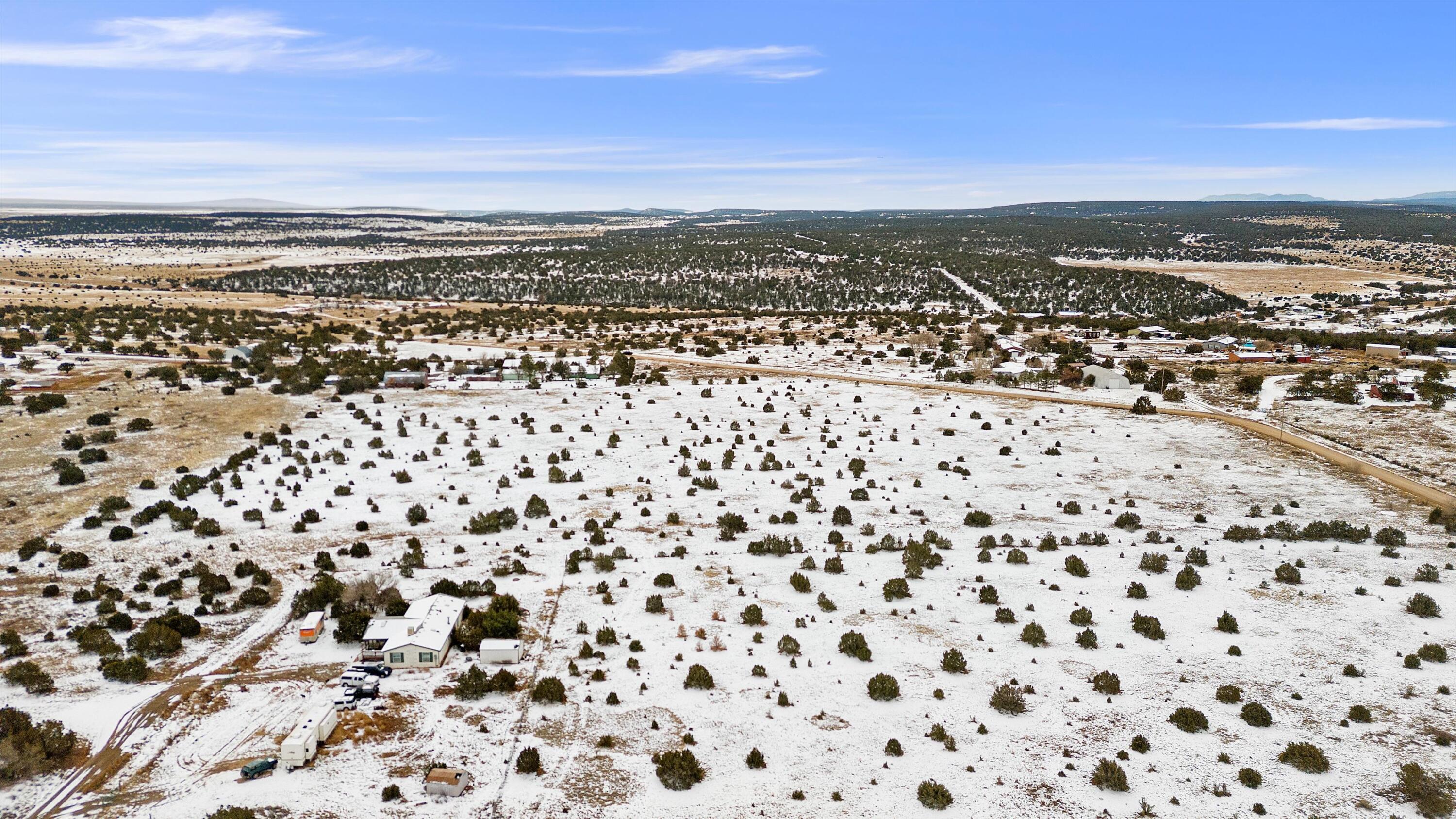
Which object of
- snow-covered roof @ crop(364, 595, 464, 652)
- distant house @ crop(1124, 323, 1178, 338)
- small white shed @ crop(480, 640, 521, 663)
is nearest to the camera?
snow-covered roof @ crop(364, 595, 464, 652)

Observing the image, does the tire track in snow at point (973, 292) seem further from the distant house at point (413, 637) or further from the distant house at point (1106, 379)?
the distant house at point (413, 637)

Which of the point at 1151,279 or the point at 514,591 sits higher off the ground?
the point at 1151,279

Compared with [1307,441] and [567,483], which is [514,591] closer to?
[567,483]

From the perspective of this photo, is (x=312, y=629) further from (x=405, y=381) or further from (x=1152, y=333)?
(x=1152, y=333)

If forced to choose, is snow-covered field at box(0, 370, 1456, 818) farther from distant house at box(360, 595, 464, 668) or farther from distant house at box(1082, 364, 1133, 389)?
distant house at box(1082, 364, 1133, 389)

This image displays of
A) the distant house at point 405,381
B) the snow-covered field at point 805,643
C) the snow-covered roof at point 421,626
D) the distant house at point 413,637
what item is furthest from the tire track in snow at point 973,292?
the distant house at point 413,637

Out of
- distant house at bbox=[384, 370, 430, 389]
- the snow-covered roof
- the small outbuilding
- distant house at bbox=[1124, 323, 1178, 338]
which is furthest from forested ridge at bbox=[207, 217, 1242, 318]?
the small outbuilding

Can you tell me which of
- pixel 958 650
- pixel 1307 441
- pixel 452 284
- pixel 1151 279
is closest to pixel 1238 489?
pixel 1307 441
